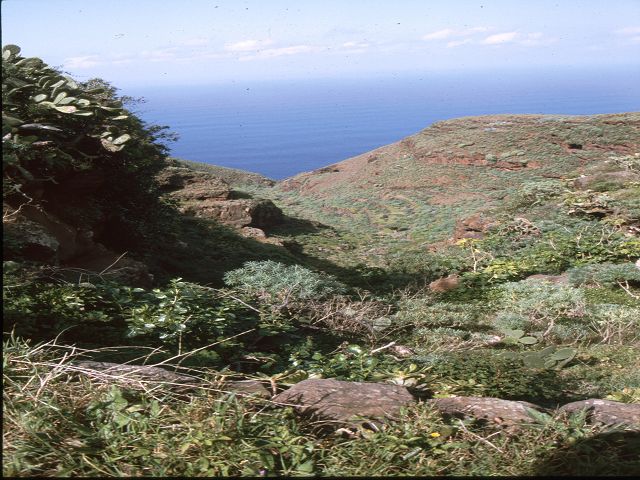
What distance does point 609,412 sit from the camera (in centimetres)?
311

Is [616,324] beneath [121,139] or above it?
beneath

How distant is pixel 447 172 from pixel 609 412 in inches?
711

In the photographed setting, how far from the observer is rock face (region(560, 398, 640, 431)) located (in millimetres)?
2959

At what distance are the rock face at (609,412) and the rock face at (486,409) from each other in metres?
0.26

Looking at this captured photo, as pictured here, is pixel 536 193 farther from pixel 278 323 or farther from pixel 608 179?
pixel 278 323

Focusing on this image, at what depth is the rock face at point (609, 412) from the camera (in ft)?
9.71

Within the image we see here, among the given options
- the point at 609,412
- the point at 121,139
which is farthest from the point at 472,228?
the point at 609,412

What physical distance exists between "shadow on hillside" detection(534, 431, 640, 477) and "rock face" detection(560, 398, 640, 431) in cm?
18

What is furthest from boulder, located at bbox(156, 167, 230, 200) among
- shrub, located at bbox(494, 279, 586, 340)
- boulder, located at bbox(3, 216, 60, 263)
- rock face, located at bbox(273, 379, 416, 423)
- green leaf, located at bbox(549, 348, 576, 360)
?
rock face, located at bbox(273, 379, 416, 423)

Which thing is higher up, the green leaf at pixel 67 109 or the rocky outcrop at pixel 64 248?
the green leaf at pixel 67 109

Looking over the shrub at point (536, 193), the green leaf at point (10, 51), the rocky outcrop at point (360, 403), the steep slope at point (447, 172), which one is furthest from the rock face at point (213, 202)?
the rocky outcrop at point (360, 403)

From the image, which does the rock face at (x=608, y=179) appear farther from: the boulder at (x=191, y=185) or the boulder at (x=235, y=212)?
the boulder at (x=191, y=185)

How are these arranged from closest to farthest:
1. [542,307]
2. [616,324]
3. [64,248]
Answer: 1. [64,248]
2. [616,324]
3. [542,307]

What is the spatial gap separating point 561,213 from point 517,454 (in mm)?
11257
